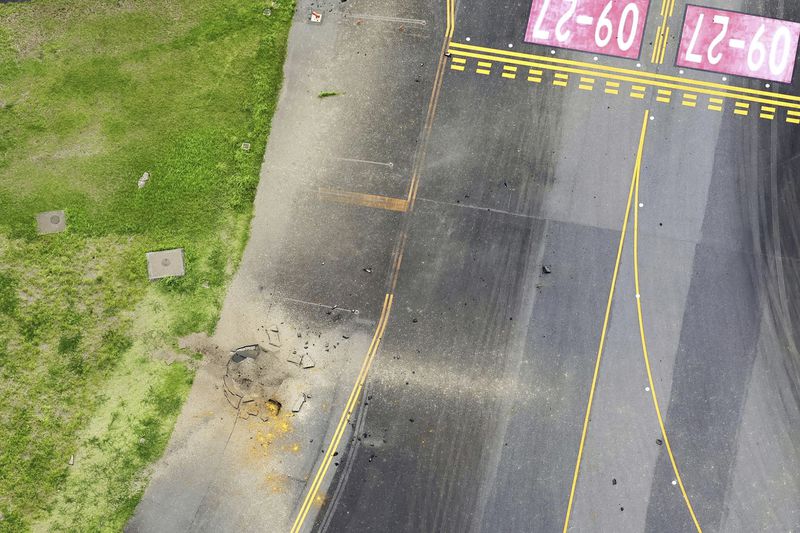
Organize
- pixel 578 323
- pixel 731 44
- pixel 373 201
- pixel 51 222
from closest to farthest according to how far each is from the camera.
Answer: pixel 51 222 → pixel 578 323 → pixel 373 201 → pixel 731 44

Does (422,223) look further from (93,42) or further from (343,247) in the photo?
(93,42)

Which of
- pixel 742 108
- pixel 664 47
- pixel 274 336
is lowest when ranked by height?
pixel 274 336

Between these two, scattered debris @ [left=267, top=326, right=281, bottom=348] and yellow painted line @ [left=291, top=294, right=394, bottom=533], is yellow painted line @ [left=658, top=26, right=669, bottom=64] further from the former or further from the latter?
scattered debris @ [left=267, top=326, right=281, bottom=348]

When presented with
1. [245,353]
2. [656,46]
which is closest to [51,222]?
[245,353]

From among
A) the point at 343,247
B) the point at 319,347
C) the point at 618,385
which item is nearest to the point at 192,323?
the point at 319,347

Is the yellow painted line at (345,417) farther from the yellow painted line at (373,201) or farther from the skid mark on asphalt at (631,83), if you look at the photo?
the skid mark on asphalt at (631,83)

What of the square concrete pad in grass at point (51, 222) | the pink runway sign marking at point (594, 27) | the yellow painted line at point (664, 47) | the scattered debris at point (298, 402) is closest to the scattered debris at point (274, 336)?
the scattered debris at point (298, 402)

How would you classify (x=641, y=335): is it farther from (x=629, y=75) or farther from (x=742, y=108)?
(x=629, y=75)
